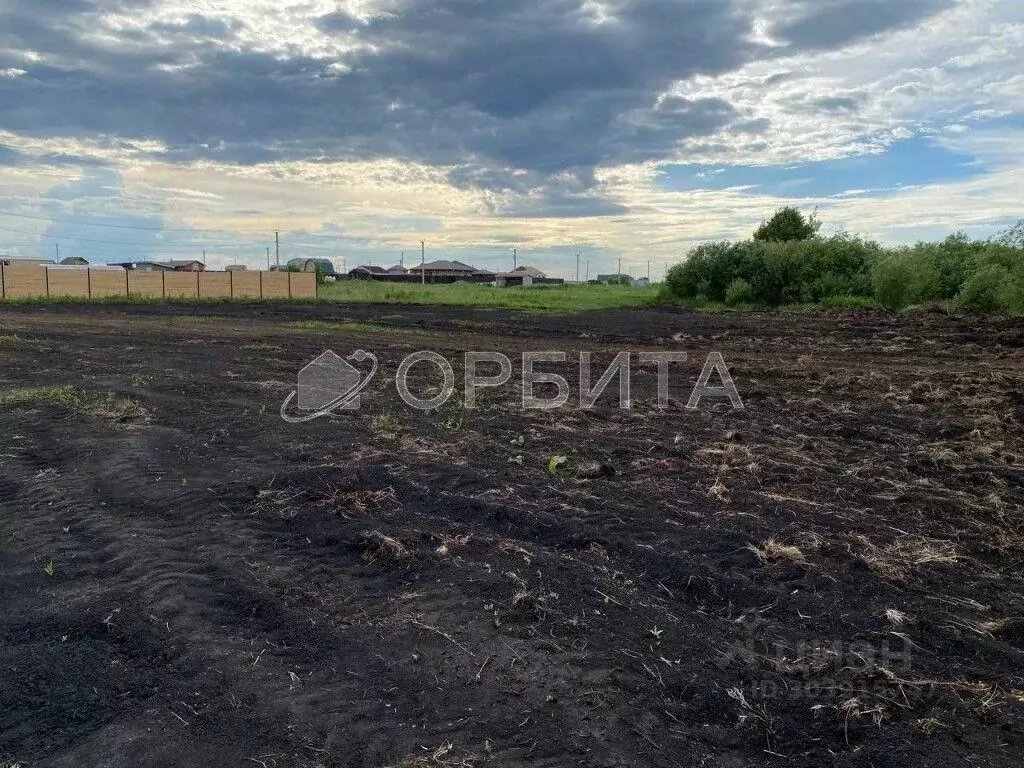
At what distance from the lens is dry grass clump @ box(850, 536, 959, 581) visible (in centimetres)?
418

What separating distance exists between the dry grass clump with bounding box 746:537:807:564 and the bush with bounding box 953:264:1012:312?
23640 millimetres

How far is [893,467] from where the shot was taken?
20.6 feet

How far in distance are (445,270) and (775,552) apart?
332ft

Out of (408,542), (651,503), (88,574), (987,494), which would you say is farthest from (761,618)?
(88,574)

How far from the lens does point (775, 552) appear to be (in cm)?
430

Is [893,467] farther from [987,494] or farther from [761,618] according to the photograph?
[761,618]

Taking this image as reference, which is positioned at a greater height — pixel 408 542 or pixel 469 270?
pixel 469 270

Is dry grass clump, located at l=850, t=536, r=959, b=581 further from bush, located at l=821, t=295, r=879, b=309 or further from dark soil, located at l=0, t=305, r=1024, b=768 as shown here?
bush, located at l=821, t=295, r=879, b=309

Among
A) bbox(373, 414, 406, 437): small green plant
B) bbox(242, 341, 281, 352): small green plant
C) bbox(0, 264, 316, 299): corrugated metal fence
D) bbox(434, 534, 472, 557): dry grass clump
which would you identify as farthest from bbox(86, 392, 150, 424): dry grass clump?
bbox(0, 264, 316, 299): corrugated metal fence

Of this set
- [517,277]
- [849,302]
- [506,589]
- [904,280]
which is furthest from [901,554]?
[517,277]

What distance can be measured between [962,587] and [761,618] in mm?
1308

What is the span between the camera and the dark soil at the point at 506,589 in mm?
2742

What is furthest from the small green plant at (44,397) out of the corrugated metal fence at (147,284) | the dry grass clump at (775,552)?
the corrugated metal fence at (147,284)

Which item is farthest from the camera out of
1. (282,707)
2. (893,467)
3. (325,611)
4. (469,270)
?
(469,270)
